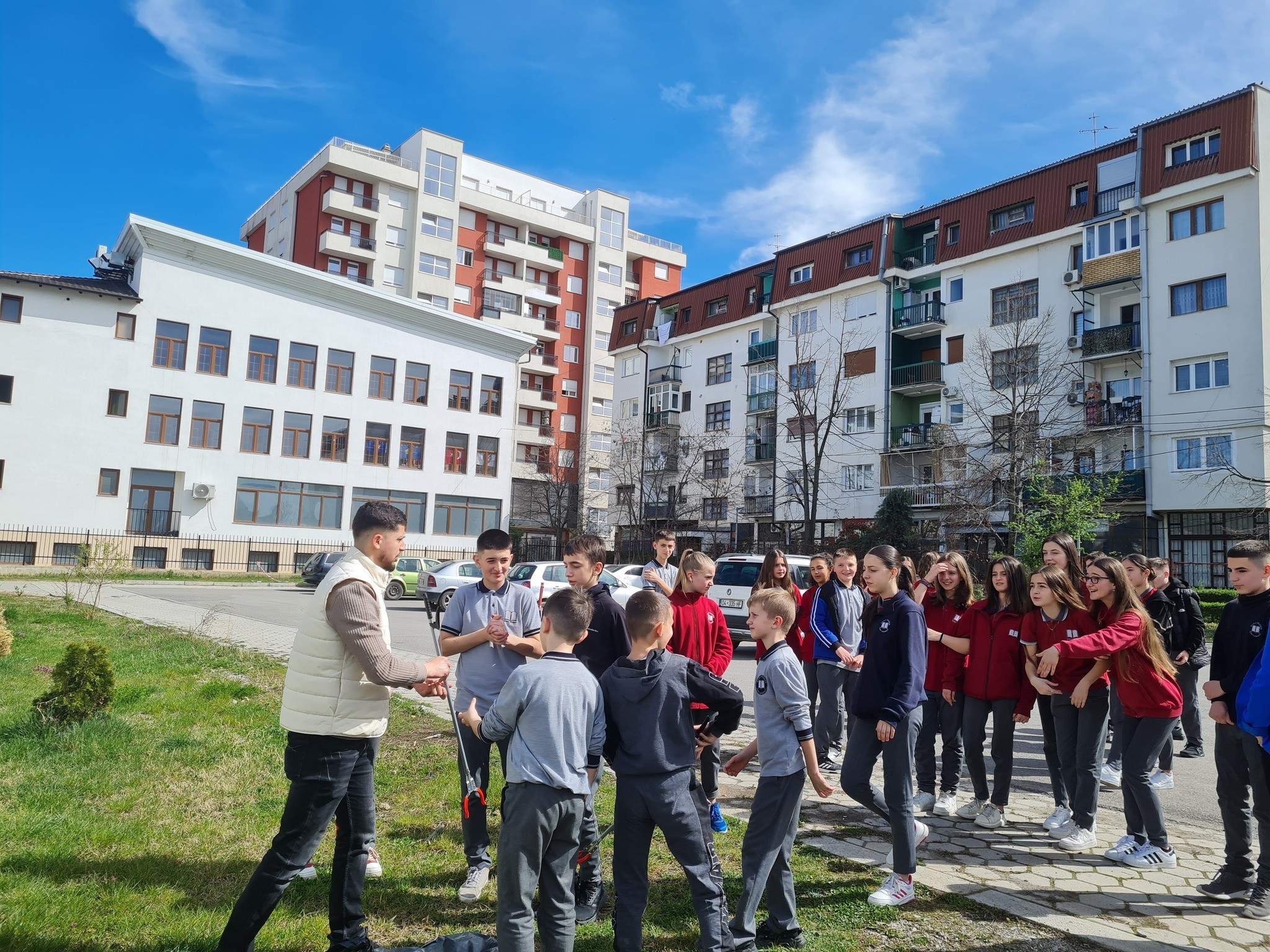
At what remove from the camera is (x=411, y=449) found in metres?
46.4

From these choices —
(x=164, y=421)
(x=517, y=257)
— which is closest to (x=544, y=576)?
(x=164, y=421)

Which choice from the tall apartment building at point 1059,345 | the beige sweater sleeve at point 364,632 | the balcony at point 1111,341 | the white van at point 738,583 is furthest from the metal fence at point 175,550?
the beige sweater sleeve at point 364,632

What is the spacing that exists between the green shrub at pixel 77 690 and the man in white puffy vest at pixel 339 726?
5.38 m

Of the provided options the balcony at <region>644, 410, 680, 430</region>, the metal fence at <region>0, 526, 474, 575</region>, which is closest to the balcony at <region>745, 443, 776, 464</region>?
the balcony at <region>644, 410, 680, 430</region>

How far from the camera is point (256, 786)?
664 centimetres

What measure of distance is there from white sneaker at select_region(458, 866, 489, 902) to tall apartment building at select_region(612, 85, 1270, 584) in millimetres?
25523

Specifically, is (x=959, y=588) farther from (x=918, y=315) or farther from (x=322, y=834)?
(x=918, y=315)

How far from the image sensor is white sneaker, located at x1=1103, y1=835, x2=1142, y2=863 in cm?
557

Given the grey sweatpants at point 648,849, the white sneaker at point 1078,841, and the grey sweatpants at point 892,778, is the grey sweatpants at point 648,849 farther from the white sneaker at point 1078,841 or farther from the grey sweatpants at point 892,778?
the white sneaker at point 1078,841

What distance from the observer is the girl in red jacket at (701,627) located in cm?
621

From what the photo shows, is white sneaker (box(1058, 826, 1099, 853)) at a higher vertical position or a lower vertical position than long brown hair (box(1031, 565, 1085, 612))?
lower

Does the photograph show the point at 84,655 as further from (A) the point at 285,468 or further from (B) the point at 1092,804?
(A) the point at 285,468

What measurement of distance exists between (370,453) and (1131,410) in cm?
3501

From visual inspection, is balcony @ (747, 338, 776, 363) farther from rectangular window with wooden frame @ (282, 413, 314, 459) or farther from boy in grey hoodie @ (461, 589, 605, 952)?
boy in grey hoodie @ (461, 589, 605, 952)
